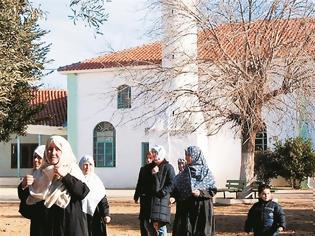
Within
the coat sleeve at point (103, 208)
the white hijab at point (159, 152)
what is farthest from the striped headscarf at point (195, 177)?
the white hijab at point (159, 152)

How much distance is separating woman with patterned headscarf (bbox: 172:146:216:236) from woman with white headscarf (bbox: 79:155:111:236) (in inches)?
41.7

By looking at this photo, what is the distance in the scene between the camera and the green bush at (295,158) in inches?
1244

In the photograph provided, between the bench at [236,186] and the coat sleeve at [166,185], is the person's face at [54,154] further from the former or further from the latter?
the bench at [236,186]

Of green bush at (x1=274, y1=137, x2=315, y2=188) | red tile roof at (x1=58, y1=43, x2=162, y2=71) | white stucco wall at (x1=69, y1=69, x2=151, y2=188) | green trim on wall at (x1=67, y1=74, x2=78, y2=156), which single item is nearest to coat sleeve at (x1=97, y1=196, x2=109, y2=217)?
green bush at (x1=274, y1=137, x2=315, y2=188)

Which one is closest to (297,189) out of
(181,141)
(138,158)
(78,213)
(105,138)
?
(181,141)

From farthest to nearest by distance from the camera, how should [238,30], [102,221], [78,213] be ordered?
[238,30] < [102,221] < [78,213]

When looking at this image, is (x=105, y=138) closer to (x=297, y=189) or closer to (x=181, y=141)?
(x=181, y=141)

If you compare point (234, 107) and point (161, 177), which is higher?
point (234, 107)

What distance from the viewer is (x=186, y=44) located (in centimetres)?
2473

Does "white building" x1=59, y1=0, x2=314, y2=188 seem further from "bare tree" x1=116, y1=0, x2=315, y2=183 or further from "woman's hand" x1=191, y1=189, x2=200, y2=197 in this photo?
"woman's hand" x1=191, y1=189, x2=200, y2=197

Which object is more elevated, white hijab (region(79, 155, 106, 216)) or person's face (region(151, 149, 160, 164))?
person's face (region(151, 149, 160, 164))

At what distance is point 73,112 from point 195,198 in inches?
1226

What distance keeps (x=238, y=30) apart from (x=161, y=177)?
42.4ft

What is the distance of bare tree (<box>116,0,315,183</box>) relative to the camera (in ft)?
73.2
